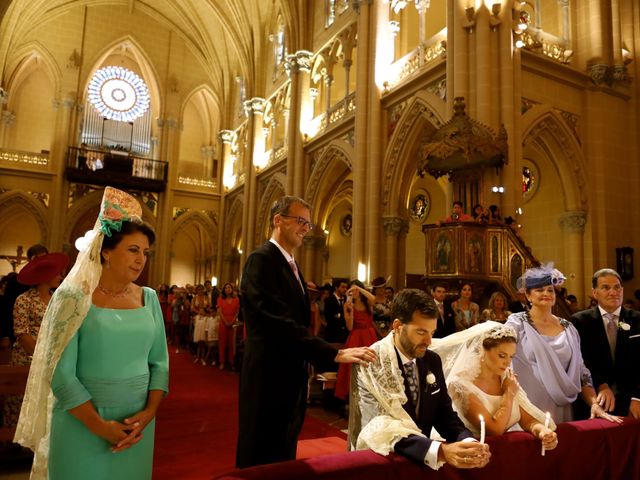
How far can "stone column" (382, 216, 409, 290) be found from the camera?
40.3 feet

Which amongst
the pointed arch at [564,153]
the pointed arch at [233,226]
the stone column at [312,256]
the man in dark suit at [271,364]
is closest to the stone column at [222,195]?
the pointed arch at [233,226]

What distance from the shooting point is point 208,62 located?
2473 cm

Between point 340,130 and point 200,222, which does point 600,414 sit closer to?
point 340,130

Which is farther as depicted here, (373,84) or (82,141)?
(82,141)

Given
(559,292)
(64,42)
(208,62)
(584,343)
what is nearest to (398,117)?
(559,292)

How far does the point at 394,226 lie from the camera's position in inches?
486

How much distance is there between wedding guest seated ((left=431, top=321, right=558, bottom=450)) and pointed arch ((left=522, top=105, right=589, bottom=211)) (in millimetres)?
9347

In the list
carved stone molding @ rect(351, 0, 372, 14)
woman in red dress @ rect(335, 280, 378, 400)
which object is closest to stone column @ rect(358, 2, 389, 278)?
carved stone molding @ rect(351, 0, 372, 14)

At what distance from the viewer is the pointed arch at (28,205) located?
67.8ft

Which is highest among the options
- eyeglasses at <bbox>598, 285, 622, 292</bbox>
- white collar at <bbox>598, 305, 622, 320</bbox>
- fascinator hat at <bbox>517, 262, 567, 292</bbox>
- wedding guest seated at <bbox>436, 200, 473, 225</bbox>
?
wedding guest seated at <bbox>436, 200, 473, 225</bbox>

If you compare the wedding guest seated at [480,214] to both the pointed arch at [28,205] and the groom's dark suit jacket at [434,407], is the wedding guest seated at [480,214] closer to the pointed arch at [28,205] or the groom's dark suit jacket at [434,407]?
the groom's dark suit jacket at [434,407]

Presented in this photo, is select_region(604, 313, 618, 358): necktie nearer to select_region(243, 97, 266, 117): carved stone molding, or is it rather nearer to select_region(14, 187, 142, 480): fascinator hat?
select_region(14, 187, 142, 480): fascinator hat

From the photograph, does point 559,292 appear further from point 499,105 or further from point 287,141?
point 287,141

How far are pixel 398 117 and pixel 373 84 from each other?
126 centimetres
